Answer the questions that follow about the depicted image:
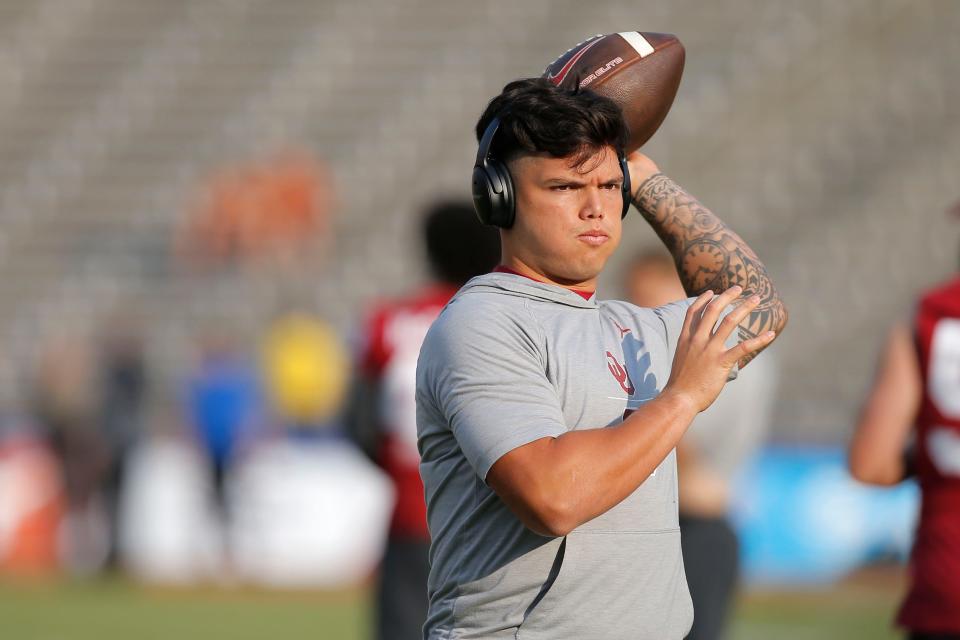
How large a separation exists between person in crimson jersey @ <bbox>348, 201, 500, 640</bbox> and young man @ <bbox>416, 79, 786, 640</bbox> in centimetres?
225

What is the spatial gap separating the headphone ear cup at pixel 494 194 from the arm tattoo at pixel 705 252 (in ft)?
1.57

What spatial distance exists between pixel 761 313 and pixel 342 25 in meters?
18.4

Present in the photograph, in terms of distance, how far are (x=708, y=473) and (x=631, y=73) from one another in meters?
2.49

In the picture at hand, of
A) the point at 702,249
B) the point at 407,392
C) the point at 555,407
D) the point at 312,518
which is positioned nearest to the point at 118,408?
the point at 312,518

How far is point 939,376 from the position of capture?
3.90m

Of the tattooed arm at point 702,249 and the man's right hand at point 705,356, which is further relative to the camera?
the tattooed arm at point 702,249

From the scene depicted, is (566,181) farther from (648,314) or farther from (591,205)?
(648,314)

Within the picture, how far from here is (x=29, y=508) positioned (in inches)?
548

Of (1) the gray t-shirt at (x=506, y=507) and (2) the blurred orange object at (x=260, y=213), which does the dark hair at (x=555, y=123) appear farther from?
(2) the blurred orange object at (x=260, y=213)

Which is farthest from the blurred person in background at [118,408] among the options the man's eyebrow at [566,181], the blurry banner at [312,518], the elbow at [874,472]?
the man's eyebrow at [566,181]

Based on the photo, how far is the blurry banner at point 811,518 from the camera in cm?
1205

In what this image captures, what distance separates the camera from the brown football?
305cm

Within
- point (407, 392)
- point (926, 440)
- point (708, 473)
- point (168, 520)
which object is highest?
point (926, 440)

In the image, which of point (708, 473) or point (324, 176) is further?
point (324, 176)
